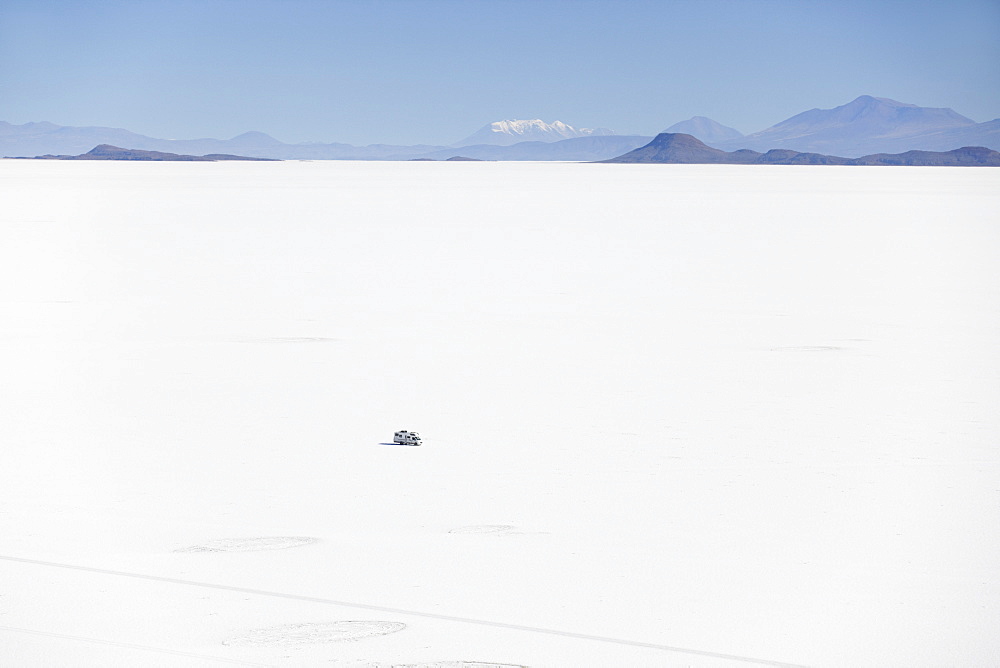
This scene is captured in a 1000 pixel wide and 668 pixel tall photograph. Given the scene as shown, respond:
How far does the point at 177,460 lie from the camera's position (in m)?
6.27

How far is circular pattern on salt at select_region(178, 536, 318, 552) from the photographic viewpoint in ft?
15.8

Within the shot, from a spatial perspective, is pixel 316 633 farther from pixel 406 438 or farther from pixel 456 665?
pixel 406 438

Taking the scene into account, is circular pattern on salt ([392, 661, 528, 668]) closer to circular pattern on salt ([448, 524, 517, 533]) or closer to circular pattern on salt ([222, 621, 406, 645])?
circular pattern on salt ([222, 621, 406, 645])

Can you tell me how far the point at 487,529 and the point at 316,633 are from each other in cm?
135

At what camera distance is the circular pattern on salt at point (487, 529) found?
5.11 metres

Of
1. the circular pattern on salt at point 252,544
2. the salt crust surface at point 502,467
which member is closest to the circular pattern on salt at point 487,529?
the salt crust surface at point 502,467

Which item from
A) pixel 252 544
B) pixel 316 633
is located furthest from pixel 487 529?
pixel 316 633

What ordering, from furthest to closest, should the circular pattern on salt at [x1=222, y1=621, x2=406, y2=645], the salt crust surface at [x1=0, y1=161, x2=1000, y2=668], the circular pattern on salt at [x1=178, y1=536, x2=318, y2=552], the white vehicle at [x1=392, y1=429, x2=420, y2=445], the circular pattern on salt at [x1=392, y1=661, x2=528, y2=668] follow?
the white vehicle at [x1=392, y1=429, x2=420, y2=445] < the circular pattern on salt at [x1=178, y1=536, x2=318, y2=552] < the salt crust surface at [x1=0, y1=161, x2=1000, y2=668] < the circular pattern on salt at [x1=222, y1=621, x2=406, y2=645] < the circular pattern on salt at [x1=392, y1=661, x2=528, y2=668]

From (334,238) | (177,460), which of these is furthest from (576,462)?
(334,238)

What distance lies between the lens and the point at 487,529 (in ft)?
16.9

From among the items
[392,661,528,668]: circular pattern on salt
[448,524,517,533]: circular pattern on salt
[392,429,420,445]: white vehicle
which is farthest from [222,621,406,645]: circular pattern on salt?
[392,429,420,445]: white vehicle

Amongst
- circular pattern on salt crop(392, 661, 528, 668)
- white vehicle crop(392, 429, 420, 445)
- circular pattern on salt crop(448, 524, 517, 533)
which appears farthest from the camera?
white vehicle crop(392, 429, 420, 445)

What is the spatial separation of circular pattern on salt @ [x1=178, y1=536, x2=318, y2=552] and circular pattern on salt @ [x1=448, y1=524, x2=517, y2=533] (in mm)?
655

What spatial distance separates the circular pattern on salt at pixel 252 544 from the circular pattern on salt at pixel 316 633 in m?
0.89
